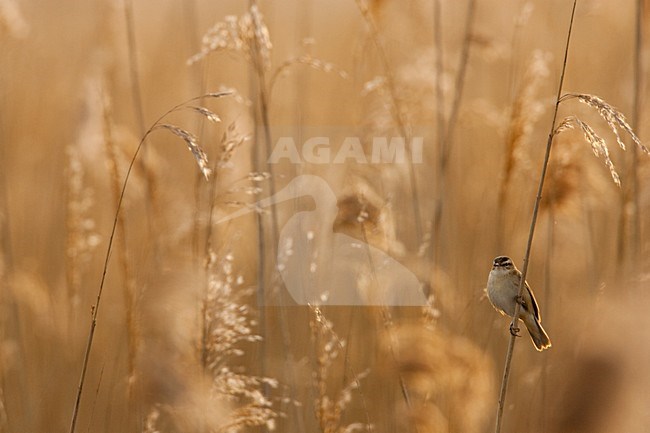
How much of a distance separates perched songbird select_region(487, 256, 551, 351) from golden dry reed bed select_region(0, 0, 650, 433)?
0.11 m

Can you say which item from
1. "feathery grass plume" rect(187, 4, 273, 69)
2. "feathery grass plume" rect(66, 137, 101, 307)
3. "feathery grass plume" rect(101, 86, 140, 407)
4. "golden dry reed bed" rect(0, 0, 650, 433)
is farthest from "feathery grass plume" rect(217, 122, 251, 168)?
"feathery grass plume" rect(66, 137, 101, 307)

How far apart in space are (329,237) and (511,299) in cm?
60

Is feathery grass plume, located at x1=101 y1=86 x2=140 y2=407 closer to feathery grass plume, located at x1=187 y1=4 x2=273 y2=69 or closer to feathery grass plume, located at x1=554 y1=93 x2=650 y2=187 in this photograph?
feathery grass plume, located at x1=187 y1=4 x2=273 y2=69

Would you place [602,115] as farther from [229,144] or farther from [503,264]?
[229,144]

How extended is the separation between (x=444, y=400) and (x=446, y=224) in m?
0.73

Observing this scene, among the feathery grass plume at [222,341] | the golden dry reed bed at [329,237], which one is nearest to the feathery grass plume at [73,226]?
the golden dry reed bed at [329,237]

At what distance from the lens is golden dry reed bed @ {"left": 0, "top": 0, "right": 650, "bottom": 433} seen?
178 cm

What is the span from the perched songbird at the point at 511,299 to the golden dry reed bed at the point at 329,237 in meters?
0.11

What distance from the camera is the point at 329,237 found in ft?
7.41

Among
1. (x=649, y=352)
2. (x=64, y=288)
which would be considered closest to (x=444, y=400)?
(x=649, y=352)

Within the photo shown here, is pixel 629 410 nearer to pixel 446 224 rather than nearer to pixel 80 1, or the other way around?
pixel 446 224

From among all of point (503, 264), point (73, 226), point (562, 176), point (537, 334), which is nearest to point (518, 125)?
point (562, 176)

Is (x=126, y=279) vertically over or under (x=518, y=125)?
under

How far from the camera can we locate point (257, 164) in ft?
7.20
